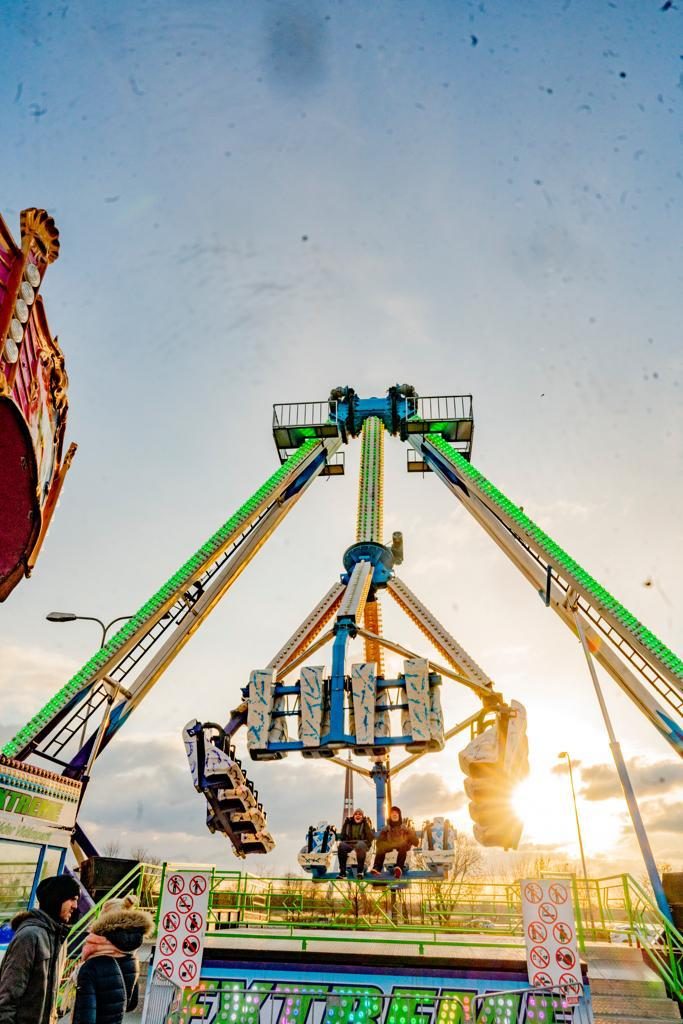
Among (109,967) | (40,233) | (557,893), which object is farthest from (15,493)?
(557,893)

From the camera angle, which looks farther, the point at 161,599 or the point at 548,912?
the point at 161,599

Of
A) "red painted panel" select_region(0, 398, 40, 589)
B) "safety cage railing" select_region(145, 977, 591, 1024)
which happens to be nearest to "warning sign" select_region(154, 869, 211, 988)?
"safety cage railing" select_region(145, 977, 591, 1024)

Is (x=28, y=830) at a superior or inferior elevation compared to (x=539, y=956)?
superior

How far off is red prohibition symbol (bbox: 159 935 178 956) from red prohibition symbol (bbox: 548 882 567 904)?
179 inches

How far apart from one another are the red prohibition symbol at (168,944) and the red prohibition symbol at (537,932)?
4233mm

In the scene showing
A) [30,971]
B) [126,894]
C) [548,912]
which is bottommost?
[30,971]

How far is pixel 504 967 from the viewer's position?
27.9ft

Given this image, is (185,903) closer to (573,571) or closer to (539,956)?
(539,956)

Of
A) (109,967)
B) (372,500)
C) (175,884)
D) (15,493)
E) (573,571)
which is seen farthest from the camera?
(372,500)

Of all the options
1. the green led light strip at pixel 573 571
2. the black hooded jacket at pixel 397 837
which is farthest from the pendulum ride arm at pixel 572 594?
the black hooded jacket at pixel 397 837

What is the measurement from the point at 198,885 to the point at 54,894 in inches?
169

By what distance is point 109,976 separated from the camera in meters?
4.64

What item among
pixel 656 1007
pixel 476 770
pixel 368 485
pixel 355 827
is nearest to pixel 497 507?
pixel 368 485

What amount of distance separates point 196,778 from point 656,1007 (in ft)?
30.8
